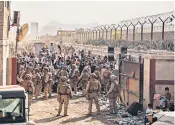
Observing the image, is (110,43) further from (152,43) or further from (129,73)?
(129,73)

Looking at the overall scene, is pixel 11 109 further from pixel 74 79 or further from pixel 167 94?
pixel 74 79

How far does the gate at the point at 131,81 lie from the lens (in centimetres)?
1326

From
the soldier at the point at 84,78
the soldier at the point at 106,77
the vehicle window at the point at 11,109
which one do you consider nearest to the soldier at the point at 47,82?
the soldier at the point at 84,78

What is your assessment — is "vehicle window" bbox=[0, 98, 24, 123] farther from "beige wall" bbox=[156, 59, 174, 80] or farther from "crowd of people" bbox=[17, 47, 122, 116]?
"beige wall" bbox=[156, 59, 174, 80]

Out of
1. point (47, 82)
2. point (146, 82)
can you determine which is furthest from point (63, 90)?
point (47, 82)

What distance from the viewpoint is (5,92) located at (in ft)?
27.8

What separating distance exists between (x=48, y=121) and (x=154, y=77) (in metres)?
3.55

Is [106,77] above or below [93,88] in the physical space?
above

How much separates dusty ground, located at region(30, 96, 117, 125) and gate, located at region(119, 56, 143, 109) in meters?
1.21

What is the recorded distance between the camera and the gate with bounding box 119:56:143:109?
1326 cm

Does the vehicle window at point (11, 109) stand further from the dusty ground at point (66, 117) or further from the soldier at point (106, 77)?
the soldier at point (106, 77)

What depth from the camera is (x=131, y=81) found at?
46.1 ft

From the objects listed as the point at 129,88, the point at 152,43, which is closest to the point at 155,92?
the point at 129,88

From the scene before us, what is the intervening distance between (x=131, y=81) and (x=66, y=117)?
2.83 m
